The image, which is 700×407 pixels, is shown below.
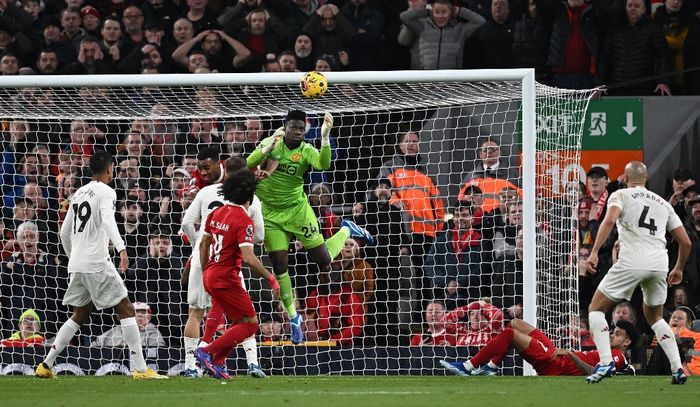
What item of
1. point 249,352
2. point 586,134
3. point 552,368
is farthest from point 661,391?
point 586,134

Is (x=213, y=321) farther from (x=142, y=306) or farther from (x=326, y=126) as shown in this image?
(x=142, y=306)

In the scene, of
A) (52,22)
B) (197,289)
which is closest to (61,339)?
(197,289)

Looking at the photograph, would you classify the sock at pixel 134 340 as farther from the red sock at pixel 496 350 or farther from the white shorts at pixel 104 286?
the red sock at pixel 496 350

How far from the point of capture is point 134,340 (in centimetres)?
1222

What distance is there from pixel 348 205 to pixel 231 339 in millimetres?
4873

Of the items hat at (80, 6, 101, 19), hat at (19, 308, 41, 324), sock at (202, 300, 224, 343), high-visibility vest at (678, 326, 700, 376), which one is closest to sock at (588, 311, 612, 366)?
high-visibility vest at (678, 326, 700, 376)

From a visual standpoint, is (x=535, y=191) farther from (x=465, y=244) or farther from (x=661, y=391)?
(x=661, y=391)

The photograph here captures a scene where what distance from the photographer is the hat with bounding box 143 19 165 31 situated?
17516 mm

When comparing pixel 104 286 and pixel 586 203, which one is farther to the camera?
pixel 586 203

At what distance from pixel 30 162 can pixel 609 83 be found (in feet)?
23.9

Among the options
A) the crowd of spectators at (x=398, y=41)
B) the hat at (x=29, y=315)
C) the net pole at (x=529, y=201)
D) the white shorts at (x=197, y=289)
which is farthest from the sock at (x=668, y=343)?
the hat at (x=29, y=315)

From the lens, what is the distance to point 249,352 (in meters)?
12.0

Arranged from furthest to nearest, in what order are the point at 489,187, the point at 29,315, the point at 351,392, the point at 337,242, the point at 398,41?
the point at 398,41 → the point at 489,187 → the point at 29,315 → the point at 337,242 → the point at 351,392

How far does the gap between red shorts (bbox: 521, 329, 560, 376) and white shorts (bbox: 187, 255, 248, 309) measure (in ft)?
10.1
